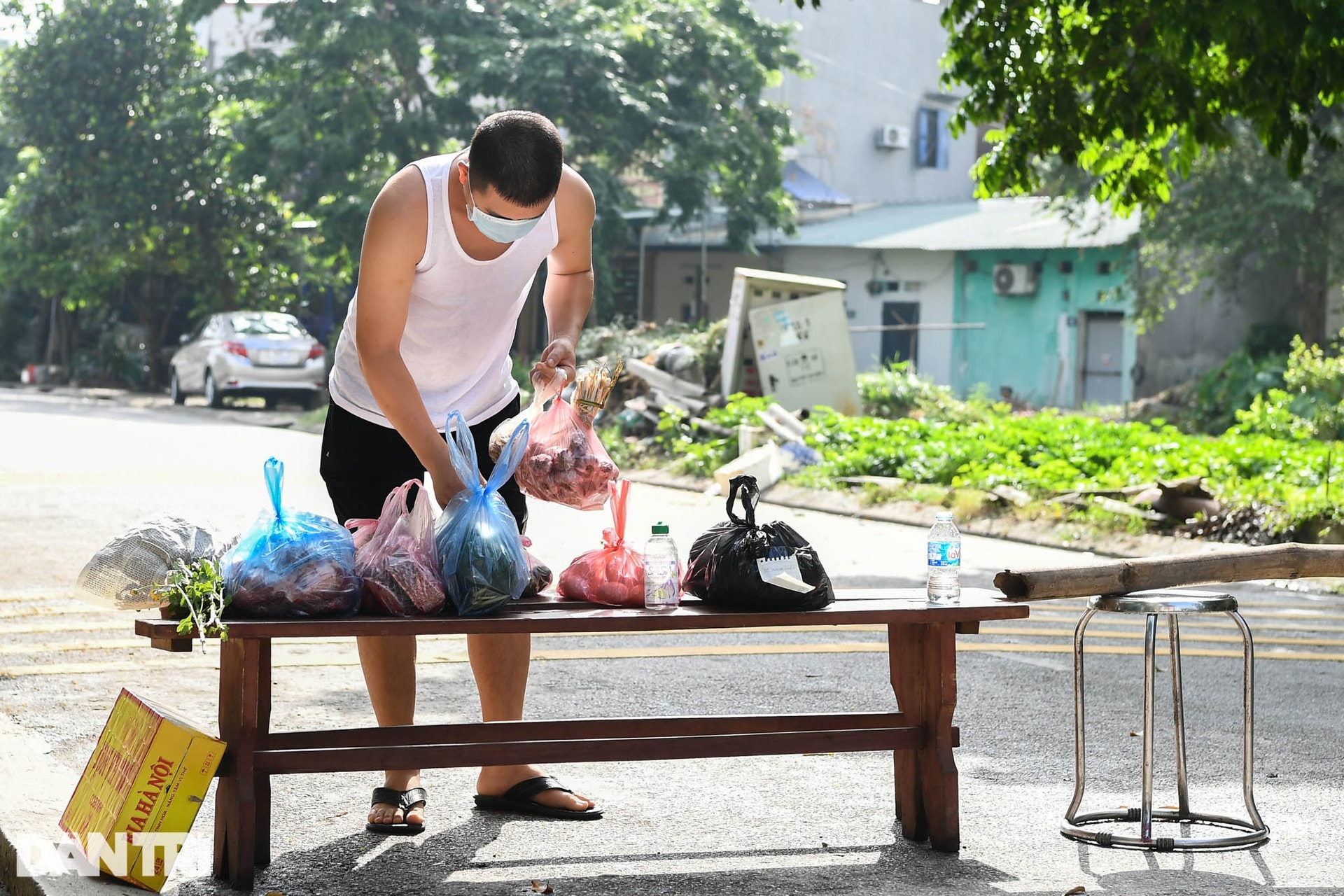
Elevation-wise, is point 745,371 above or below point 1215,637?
above

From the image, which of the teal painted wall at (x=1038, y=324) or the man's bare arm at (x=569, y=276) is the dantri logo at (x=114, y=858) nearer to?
the man's bare arm at (x=569, y=276)

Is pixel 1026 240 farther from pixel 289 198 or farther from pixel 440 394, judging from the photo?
pixel 440 394

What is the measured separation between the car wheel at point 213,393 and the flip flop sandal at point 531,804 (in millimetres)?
21917

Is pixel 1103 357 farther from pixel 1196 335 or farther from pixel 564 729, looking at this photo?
pixel 564 729

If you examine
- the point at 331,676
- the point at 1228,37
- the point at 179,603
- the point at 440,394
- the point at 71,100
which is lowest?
the point at 331,676

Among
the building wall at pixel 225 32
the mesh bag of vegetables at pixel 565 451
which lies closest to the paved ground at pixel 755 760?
the mesh bag of vegetables at pixel 565 451

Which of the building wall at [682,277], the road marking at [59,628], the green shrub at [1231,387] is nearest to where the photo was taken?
the road marking at [59,628]

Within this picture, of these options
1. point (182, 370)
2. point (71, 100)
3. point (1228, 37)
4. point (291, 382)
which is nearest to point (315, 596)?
point (1228, 37)

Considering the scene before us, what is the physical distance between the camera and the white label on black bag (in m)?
4.00

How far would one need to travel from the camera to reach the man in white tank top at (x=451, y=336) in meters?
4.02

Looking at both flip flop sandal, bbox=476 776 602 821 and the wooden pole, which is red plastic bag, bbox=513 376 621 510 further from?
the wooden pole

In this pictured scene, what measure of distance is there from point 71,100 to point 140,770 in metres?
29.3

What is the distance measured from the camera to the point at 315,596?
380 cm

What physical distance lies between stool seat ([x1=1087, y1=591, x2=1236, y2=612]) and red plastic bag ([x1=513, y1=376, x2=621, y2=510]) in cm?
146
